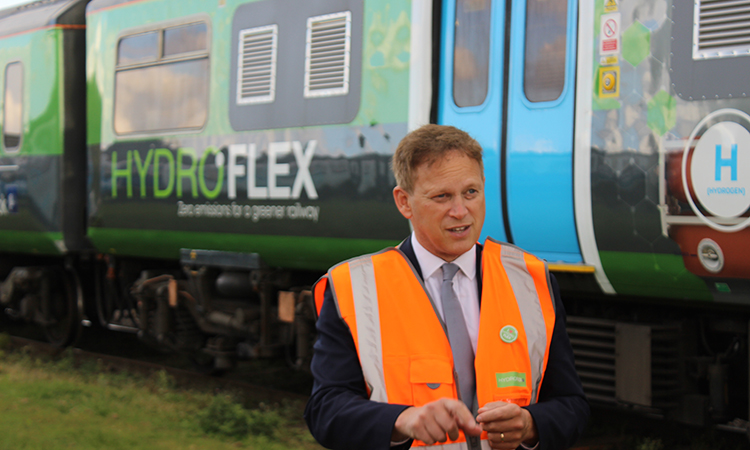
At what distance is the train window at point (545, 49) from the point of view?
4.48 m

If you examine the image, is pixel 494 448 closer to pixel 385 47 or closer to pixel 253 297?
pixel 385 47

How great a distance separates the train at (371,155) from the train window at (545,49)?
13mm

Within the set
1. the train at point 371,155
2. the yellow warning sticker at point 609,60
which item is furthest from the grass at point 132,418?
the yellow warning sticker at point 609,60

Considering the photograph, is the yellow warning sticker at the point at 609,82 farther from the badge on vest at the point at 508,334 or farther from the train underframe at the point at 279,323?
the badge on vest at the point at 508,334

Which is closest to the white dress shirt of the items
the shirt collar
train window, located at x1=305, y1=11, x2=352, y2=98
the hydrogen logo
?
the shirt collar

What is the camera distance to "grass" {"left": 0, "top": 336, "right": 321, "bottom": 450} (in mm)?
5121

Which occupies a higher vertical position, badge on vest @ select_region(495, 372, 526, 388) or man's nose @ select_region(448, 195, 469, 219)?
man's nose @ select_region(448, 195, 469, 219)

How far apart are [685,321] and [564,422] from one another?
3.05m

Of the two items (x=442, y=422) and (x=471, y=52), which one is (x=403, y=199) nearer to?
(x=442, y=422)

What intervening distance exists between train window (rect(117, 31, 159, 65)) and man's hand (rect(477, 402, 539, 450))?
18.7ft

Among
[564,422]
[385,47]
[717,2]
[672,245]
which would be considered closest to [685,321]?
[672,245]

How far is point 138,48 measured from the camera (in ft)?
22.6

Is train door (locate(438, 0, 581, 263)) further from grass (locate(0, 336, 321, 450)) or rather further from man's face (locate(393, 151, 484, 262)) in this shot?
man's face (locate(393, 151, 484, 262))

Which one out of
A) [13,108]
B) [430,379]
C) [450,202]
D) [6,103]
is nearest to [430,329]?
[430,379]
